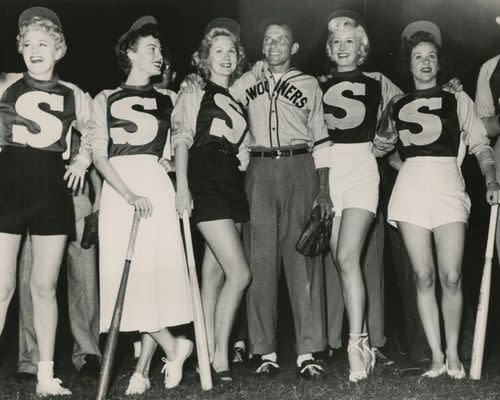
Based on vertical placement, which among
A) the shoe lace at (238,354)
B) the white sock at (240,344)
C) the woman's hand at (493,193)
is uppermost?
the woman's hand at (493,193)

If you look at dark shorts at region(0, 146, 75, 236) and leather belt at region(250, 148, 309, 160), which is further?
leather belt at region(250, 148, 309, 160)

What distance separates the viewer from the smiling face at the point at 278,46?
451 centimetres

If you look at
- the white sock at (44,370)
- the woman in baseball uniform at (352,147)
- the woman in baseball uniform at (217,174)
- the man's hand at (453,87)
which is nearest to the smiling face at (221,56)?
the woman in baseball uniform at (217,174)

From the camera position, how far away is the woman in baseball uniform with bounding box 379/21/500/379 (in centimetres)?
418

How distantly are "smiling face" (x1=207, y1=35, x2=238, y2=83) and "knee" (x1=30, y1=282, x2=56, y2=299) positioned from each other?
1.49m

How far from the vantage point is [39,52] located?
407 centimetres

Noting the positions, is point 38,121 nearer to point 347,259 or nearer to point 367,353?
point 347,259

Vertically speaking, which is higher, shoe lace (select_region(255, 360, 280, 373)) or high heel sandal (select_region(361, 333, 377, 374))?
high heel sandal (select_region(361, 333, 377, 374))

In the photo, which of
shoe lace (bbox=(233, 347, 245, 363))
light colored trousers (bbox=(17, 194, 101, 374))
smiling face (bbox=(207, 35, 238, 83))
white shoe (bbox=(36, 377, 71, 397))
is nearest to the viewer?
white shoe (bbox=(36, 377, 71, 397))

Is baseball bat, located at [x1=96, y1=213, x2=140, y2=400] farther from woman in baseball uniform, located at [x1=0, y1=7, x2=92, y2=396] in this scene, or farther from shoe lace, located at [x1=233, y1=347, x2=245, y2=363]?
shoe lace, located at [x1=233, y1=347, x2=245, y2=363]

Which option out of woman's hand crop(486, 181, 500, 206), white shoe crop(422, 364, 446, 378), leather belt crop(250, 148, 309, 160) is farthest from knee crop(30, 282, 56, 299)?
woman's hand crop(486, 181, 500, 206)

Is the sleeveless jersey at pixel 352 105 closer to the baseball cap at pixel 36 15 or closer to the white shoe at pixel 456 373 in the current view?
the white shoe at pixel 456 373

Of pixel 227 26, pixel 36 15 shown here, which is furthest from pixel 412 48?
pixel 36 15

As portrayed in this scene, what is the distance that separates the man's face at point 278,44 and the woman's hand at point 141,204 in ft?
3.86
